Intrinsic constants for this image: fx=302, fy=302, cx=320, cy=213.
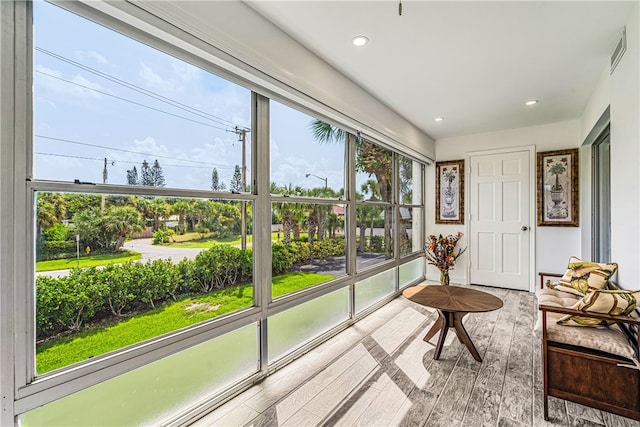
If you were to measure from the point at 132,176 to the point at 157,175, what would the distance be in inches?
5.0

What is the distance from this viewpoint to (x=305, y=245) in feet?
9.24

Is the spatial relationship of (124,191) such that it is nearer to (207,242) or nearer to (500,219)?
(207,242)

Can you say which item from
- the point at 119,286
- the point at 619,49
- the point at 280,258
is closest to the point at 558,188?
the point at 619,49

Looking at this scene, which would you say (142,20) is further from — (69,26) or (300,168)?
(300,168)

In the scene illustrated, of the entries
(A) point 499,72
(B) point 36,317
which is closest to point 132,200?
(B) point 36,317

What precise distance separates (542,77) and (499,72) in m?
0.49

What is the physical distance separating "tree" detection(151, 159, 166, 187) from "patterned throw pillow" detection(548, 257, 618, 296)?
10.1 ft

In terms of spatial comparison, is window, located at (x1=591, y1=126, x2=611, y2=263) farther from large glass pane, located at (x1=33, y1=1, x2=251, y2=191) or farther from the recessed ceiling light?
large glass pane, located at (x1=33, y1=1, x2=251, y2=191)

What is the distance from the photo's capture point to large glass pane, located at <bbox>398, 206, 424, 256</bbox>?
4.62 m

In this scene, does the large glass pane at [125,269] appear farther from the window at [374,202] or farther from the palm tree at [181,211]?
the window at [374,202]

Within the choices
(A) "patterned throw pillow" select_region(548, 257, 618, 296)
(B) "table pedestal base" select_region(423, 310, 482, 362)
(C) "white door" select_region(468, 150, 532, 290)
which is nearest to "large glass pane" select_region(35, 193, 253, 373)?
(B) "table pedestal base" select_region(423, 310, 482, 362)

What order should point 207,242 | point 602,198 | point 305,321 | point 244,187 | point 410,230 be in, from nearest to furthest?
point 207,242 → point 244,187 → point 305,321 → point 602,198 → point 410,230

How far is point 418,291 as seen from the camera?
280 cm

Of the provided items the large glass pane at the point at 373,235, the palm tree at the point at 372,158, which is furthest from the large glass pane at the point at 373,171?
the large glass pane at the point at 373,235
